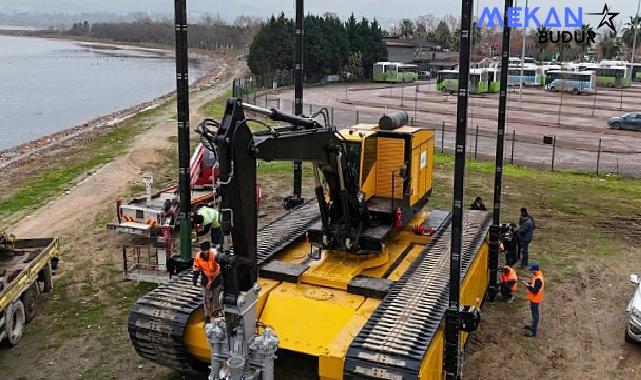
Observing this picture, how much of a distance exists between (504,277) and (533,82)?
69321 mm

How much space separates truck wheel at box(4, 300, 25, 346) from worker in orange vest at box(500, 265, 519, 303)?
8.93 m

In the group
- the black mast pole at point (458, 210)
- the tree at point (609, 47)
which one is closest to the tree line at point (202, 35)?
the tree at point (609, 47)

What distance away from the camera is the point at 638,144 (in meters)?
37.2

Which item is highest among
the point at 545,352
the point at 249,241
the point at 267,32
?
the point at 267,32

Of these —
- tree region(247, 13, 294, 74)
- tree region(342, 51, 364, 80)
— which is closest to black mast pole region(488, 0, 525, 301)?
tree region(247, 13, 294, 74)

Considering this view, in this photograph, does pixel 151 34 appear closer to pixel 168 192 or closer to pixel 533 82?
pixel 533 82

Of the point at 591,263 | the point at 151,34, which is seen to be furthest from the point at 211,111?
the point at 151,34

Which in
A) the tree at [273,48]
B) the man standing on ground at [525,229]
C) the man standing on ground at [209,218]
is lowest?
the man standing on ground at [525,229]

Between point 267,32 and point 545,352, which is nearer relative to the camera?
point 545,352

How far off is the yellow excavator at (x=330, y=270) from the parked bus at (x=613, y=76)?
69.7m

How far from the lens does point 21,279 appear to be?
11.9 meters

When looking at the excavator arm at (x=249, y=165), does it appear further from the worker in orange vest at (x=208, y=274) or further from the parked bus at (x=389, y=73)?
the parked bus at (x=389, y=73)

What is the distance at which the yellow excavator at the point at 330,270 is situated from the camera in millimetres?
7652

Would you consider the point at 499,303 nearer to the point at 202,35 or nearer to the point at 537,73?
the point at 537,73
